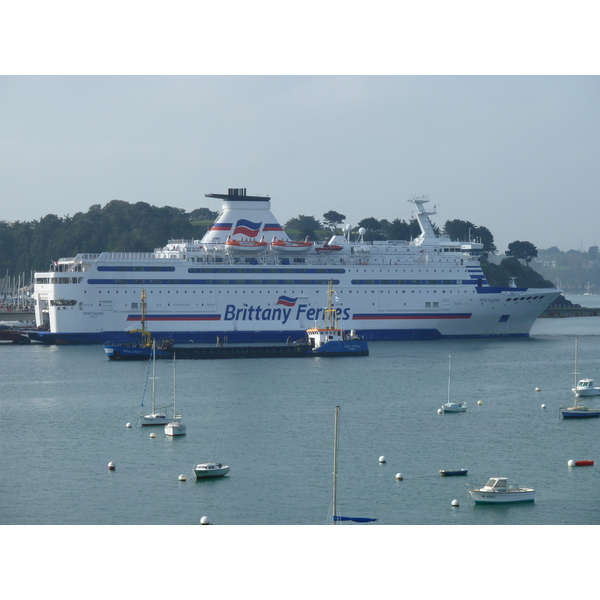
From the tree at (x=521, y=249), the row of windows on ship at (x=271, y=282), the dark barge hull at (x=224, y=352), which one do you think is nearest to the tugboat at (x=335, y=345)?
the dark barge hull at (x=224, y=352)

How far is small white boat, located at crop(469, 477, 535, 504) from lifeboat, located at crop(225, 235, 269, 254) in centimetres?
3065

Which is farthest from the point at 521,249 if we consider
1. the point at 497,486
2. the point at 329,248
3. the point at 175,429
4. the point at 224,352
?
the point at 497,486

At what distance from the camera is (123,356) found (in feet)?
129

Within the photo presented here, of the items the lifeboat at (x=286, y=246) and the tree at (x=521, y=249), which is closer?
the lifeboat at (x=286, y=246)

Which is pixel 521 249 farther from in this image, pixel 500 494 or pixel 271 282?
pixel 500 494

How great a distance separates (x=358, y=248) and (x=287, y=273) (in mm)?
3933

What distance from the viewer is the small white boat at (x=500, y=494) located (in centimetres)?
1723

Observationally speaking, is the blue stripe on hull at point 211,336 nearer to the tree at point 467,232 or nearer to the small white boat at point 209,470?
the small white boat at point 209,470

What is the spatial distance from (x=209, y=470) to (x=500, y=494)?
220 inches

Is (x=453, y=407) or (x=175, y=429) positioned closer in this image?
(x=175, y=429)

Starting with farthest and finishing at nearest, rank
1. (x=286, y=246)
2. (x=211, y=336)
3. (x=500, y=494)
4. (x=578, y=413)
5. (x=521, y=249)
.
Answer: (x=521, y=249), (x=286, y=246), (x=211, y=336), (x=578, y=413), (x=500, y=494)

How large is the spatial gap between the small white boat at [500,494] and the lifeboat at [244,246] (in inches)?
1207

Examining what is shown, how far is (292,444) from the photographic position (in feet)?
72.1

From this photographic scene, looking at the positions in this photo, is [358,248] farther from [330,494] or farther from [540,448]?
[330,494]
